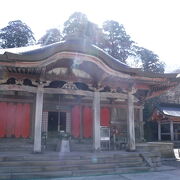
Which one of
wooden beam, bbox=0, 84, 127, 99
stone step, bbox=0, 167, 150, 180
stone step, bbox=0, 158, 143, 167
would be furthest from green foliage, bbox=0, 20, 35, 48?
stone step, bbox=0, 167, 150, 180

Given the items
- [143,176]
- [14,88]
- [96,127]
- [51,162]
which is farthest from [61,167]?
[14,88]

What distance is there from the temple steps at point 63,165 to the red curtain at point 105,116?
4.30 metres

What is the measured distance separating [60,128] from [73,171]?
5.25 m

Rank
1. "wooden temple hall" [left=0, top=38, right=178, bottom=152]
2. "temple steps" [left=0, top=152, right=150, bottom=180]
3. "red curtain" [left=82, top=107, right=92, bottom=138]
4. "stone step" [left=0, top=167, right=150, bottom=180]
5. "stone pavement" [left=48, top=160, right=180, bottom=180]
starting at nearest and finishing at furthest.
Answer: "stone step" [left=0, top=167, right=150, bottom=180] → "temple steps" [left=0, top=152, right=150, bottom=180] → "stone pavement" [left=48, top=160, right=180, bottom=180] → "wooden temple hall" [left=0, top=38, right=178, bottom=152] → "red curtain" [left=82, top=107, right=92, bottom=138]

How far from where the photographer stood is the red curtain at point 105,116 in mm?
14961

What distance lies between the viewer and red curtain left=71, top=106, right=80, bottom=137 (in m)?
Answer: 14.4

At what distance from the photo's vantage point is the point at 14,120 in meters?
13.0

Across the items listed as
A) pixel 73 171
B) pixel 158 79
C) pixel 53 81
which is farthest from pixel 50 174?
pixel 158 79

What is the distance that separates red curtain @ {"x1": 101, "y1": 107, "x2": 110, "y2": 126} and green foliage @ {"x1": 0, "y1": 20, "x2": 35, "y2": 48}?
29104mm

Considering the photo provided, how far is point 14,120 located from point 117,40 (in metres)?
29.7

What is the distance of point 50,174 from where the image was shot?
29.0 feet

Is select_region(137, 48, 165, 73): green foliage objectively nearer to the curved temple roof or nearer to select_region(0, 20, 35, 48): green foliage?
select_region(0, 20, 35, 48): green foliage

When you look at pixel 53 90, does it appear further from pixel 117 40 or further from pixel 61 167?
pixel 117 40

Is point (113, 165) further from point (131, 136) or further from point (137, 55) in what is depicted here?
point (137, 55)
